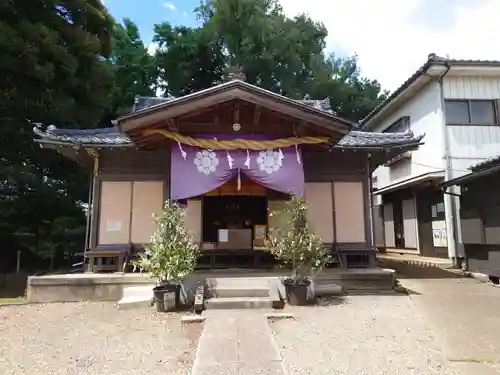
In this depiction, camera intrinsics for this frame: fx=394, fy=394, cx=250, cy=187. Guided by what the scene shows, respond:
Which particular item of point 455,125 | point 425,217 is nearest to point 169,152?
point 455,125

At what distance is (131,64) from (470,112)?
1684 cm

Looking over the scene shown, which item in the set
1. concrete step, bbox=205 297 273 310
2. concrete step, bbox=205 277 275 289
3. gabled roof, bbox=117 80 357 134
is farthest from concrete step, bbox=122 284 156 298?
gabled roof, bbox=117 80 357 134

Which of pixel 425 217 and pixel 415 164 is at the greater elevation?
pixel 415 164

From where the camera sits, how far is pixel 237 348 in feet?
16.5

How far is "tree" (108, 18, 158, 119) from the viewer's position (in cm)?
2057

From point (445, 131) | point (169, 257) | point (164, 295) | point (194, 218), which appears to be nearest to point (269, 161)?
point (194, 218)

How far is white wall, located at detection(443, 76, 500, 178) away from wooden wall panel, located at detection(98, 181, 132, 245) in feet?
33.5

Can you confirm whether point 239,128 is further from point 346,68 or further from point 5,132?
point 346,68

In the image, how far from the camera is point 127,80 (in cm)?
2119

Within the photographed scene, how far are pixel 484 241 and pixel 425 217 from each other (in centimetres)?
484

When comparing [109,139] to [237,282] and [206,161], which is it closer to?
[206,161]

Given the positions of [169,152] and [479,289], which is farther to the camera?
[169,152]

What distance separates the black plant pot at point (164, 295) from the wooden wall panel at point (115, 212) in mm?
2827

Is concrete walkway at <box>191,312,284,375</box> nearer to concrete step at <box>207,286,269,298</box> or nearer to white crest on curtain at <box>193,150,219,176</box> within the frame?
concrete step at <box>207,286,269,298</box>
